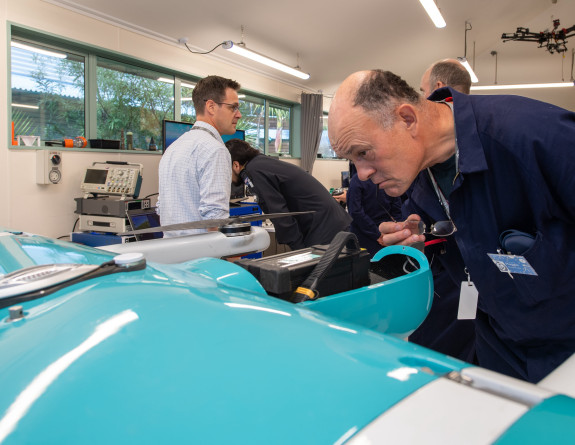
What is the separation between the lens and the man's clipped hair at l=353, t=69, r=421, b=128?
1.01 metres

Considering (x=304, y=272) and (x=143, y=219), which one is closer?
(x=304, y=272)

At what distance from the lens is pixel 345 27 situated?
646cm

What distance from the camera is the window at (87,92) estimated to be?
4.36 meters

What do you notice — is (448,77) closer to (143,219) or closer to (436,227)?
(436,227)

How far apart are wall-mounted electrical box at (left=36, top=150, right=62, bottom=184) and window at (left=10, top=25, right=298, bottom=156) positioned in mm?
387

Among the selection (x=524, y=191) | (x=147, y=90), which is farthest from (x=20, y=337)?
(x=147, y=90)

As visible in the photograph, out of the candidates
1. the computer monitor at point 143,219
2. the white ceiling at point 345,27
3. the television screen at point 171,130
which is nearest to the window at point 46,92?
the white ceiling at point 345,27

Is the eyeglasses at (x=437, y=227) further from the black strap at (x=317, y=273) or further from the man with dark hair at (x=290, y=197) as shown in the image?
the man with dark hair at (x=290, y=197)

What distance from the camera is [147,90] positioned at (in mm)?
5762

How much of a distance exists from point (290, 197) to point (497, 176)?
6.47ft

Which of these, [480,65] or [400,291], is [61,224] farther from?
[480,65]

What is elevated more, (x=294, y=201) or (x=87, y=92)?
(x=87, y=92)

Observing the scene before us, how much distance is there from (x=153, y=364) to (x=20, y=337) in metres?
0.18

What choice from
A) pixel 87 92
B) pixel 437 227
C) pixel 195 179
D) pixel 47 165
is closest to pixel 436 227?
pixel 437 227
